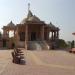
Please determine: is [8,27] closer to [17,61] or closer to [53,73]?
[17,61]

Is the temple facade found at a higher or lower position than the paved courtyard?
higher

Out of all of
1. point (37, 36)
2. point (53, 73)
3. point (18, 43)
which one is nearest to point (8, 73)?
point (53, 73)

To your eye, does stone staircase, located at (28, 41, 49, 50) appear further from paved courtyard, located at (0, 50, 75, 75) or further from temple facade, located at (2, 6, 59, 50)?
paved courtyard, located at (0, 50, 75, 75)

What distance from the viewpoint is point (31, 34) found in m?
51.7

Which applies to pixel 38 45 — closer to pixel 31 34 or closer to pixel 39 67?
pixel 31 34

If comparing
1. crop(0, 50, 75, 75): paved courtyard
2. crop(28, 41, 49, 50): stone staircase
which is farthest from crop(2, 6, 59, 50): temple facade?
crop(0, 50, 75, 75): paved courtyard

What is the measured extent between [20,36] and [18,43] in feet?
18.2

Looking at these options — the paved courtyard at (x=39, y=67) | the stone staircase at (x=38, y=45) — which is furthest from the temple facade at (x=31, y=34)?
the paved courtyard at (x=39, y=67)

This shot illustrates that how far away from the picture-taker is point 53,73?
1301cm

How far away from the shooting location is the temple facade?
45.3 m

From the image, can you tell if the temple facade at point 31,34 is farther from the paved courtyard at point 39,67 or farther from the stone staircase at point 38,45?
the paved courtyard at point 39,67

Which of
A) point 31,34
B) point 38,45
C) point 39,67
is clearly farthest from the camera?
point 31,34

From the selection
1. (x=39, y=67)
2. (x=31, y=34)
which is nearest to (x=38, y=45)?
(x=31, y=34)

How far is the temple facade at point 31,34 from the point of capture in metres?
45.3
